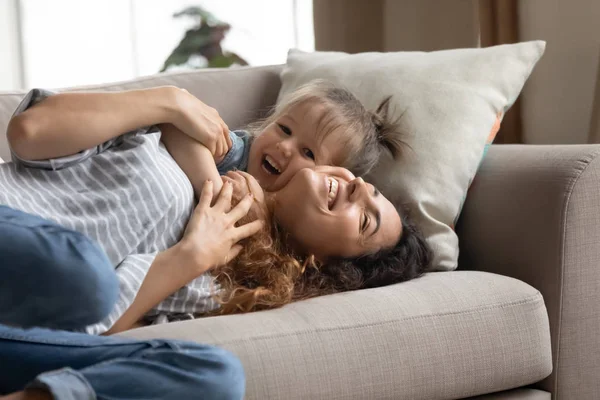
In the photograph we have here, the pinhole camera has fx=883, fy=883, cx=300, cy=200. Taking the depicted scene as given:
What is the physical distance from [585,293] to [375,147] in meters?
0.53

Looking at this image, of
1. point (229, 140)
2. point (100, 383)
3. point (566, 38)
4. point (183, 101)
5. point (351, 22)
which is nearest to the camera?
point (100, 383)

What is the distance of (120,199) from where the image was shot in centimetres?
156

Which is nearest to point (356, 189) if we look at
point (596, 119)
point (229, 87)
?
point (229, 87)

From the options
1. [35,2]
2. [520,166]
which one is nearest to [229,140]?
[520,166]

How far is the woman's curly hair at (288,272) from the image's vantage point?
1584 mm

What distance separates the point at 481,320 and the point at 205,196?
0.56 m

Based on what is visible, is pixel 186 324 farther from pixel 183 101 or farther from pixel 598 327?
pixel 598 327

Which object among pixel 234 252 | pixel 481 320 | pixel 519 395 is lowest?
pixel 519 395

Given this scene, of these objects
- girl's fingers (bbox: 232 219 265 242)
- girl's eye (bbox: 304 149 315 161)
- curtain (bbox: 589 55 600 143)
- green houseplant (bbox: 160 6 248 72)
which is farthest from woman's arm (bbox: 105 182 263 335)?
green houseplant (bbox: 160 6 248 72)

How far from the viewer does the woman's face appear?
1.68 metres

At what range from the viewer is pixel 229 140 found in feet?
6.02

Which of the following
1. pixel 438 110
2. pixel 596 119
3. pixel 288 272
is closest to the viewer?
pixel 288 272

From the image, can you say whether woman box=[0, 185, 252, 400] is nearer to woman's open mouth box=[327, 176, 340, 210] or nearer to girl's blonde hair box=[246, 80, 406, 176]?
woman's open mouth box=[327, 176, 340, 210]

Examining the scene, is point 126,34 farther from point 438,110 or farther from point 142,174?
point 142,174
